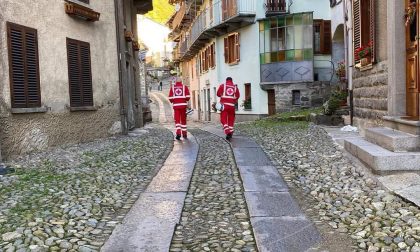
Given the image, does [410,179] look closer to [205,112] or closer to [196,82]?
[205,112]

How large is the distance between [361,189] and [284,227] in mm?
1752

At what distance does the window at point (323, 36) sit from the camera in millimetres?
23359

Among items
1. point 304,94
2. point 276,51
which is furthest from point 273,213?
point 276,51

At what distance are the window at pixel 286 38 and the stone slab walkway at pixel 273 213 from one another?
16.6 m

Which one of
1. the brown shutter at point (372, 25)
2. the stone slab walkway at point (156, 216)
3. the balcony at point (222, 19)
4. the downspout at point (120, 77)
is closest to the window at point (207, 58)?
the balcony at point (222, 19)

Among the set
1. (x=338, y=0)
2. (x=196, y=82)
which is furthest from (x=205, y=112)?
(x=338, y=0)

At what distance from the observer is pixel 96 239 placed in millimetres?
4176

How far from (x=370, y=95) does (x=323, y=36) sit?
14075 mm

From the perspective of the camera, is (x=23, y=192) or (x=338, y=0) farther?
(x=338, y=0)

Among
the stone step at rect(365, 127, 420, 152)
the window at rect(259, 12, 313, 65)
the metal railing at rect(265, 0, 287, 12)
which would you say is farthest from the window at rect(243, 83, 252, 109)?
the stone step at rect(365, 127, 420, 152)

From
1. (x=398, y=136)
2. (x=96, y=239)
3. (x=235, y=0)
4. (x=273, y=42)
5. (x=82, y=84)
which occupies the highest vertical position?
(x=235, y=0)

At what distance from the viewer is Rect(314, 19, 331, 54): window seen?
23359mm

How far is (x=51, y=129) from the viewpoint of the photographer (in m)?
10.6

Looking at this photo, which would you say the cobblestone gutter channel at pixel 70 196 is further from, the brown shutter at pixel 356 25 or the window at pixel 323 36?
the window at pixel 323 36
